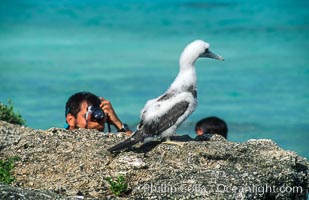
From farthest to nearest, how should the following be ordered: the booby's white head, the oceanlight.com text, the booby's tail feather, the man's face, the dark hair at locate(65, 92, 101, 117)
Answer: the dark hair at locate(65, 92, 101, 117)
the man's face
the booby's white head
the booby's tail feather
the oceanlight.com text

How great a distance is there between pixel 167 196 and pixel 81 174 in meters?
1.12

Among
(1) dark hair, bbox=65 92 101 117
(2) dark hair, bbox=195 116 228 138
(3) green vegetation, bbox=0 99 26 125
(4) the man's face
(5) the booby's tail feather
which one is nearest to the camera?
(5) the booby's tail feather

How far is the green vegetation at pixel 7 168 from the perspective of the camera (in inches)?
431

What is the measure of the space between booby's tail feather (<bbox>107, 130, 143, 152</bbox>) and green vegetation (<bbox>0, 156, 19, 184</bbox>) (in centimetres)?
106

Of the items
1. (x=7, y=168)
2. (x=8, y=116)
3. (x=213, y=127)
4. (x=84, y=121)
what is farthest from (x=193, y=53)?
(x=8, y=116)

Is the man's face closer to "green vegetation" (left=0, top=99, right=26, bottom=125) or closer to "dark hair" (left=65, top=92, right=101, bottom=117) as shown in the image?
"dark hair" (left=65, top=92, right=101, bottom=117)

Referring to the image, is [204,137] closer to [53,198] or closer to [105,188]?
[105,188]

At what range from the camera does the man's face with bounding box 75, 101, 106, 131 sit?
13.4m

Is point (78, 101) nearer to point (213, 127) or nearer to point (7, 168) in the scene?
point (213, 127)

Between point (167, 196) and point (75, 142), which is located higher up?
point (75, 142)

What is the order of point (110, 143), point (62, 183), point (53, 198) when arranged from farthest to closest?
point (110, 143), point (62, 183), point (53, 198)

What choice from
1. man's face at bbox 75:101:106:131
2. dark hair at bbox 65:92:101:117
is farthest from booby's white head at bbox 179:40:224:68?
dark hair at bbox 65:92:101:117

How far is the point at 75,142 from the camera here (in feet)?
39.1

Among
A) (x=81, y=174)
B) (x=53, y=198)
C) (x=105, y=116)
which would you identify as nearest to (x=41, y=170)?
(x=81, y=174)
